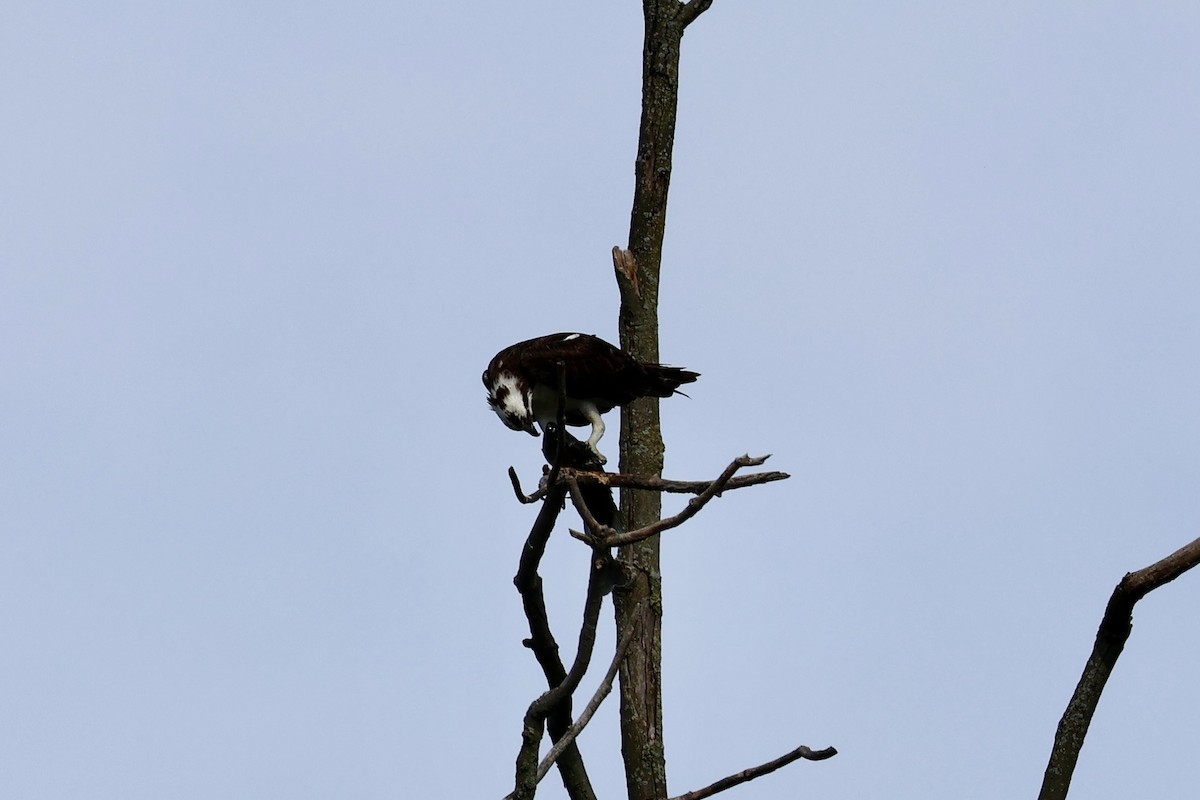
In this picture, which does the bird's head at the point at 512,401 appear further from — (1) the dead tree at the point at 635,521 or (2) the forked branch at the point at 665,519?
(2) the forked branch at the point at 665,519

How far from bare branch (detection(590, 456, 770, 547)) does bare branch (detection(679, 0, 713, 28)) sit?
3489mm

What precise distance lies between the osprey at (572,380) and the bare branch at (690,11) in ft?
5.90

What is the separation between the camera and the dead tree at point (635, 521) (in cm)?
538

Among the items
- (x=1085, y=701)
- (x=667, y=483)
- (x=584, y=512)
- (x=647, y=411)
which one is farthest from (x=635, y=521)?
(x=1085, y=701)

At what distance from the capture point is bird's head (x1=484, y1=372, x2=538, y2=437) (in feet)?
24.7

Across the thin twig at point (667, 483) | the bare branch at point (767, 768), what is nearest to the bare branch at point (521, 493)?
the thin twig at point (667, 483)

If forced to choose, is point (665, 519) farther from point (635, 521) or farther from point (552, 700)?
point (635, 521)

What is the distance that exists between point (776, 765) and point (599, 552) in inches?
42.8

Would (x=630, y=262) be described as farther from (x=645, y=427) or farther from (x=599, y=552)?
(x=599, y=552)

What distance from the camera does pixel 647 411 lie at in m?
7.64

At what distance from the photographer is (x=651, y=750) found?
7152 millimetres

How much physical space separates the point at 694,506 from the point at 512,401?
100 inches

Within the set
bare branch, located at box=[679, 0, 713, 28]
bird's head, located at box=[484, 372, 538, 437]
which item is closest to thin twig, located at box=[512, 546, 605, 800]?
bird's head, located at box=[484, 372, 538, 437]

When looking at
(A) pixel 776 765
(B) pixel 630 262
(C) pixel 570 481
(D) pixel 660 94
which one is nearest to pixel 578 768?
(A) pixel 776 765
